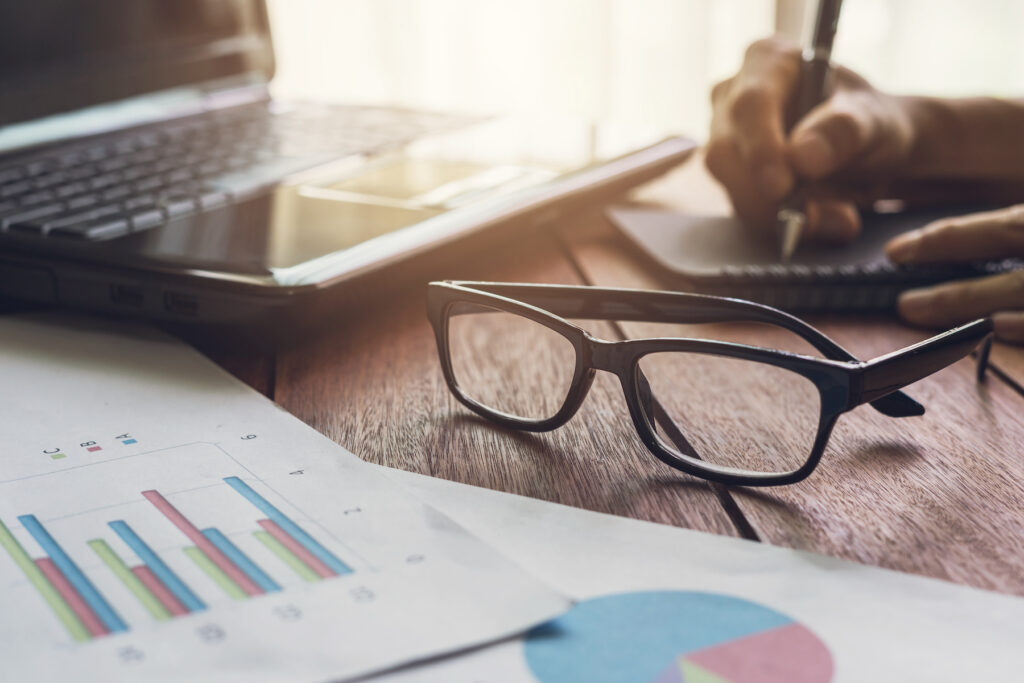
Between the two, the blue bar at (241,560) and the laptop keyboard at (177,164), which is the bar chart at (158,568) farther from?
the laptop keyboard at (177,164)

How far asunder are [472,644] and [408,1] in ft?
5.80

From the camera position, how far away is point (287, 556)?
0.32 meters

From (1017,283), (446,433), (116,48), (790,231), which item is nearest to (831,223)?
(790,231)

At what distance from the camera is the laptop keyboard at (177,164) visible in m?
0.57

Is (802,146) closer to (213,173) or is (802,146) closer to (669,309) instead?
(669,309)

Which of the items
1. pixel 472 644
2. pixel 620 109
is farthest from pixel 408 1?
pixel 472 644

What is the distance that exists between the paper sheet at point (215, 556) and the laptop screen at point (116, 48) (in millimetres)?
425

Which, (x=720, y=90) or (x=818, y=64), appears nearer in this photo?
(x=818, y=64)

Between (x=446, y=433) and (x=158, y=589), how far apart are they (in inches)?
→ 6.5

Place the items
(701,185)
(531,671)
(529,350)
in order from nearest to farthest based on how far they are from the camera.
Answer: (531,671)
(529,350)
(701,185)

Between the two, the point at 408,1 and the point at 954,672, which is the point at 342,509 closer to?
the point at 954,672

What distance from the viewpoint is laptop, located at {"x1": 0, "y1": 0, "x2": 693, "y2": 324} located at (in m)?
0.50

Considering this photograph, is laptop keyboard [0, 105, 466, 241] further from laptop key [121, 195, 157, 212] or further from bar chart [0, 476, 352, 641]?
bar chart [0, 476, 352, 641]

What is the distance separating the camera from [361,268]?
0.50m
